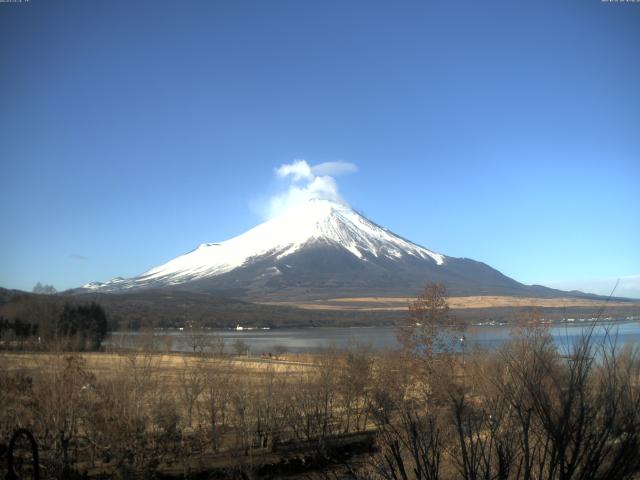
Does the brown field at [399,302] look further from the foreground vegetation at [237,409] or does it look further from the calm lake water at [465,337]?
the foreground vegetation at [237,409]

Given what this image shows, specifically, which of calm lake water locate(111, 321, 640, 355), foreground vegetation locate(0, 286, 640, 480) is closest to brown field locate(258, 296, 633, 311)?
calm lake water locate(111, 321, 640, 355)

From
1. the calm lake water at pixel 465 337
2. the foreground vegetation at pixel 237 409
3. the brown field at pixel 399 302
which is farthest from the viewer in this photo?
the brown field at pixel 399 302

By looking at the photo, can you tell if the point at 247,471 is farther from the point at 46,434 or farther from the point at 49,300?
the point at 49,300

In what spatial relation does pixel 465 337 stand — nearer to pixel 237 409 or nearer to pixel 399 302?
pixel 237 409

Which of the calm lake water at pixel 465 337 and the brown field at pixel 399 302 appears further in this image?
the brown field at pixel 399 302

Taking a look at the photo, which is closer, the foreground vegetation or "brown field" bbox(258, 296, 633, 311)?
the foreground vegetation

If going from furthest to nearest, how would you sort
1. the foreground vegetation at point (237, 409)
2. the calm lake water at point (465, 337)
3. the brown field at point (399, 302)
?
the brown field at point (399, 302), the foreground vegetation at point (237, 409), the calm lake water at point (465, 337)

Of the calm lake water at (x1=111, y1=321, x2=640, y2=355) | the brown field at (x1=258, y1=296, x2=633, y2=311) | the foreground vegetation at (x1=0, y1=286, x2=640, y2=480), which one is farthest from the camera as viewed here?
the brown field at (x1=258, y1=296, x2=633, y2=311)

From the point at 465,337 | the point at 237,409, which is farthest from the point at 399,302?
the point at 237,409

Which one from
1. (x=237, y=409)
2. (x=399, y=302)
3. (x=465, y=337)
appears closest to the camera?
(x=237, y=409)

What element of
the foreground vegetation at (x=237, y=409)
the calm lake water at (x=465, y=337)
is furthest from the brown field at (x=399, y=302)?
the foreground vegetation at (x=237, y=409)

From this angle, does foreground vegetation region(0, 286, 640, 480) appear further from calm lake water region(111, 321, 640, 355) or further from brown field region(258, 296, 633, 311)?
brown field region(258, 296, 633, 311)

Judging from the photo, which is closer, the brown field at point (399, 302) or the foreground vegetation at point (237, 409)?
the foreground vegetation at point (237, 409)

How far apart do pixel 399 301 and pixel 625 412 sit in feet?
602
